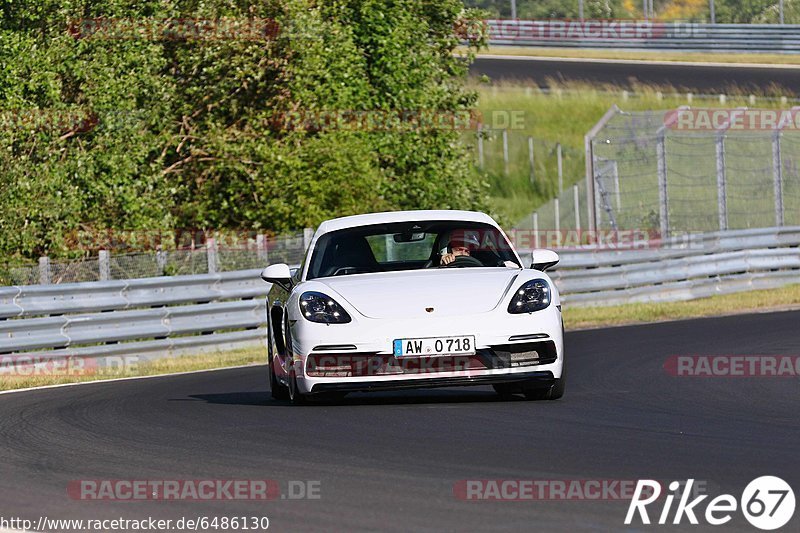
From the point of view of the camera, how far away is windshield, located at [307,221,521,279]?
36.3 feet

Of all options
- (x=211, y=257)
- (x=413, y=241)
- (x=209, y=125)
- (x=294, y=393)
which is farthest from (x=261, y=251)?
(x=294, y=393)

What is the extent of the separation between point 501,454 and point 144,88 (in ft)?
57.5

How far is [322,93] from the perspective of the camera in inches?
1032

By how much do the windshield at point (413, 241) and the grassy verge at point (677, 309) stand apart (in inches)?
414

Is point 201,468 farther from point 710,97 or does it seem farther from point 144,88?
point 710,97

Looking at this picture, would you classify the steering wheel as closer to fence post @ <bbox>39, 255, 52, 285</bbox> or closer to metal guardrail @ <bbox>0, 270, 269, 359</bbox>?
Result: metal guardrail @ <bbox>0, 270, 269, 359</bbox>

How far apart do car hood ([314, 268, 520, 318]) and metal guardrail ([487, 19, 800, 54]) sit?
41.6 metres

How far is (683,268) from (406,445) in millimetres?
17672

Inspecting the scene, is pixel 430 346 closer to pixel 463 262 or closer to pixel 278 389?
pixel 463 262

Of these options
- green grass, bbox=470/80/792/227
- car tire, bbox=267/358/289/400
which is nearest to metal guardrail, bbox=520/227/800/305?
car tire, bbox=267/358/289/400

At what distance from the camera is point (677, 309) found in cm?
2312

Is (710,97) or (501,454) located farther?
(710,97)

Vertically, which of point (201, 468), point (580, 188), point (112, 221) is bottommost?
point (580, 188)

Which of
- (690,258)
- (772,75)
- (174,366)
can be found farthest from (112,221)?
(772,75)
